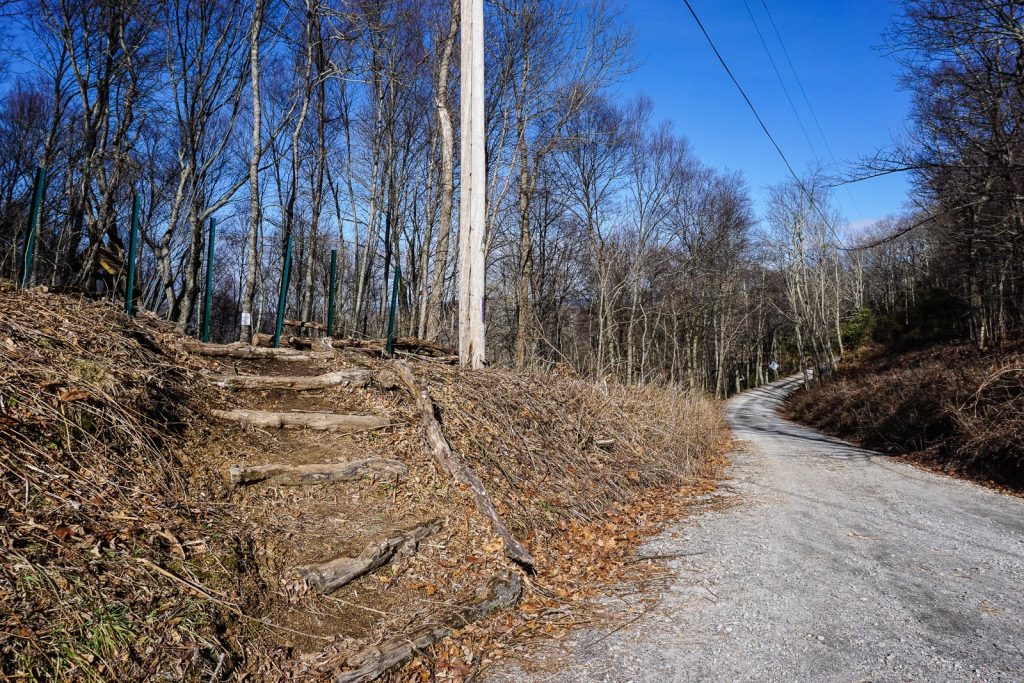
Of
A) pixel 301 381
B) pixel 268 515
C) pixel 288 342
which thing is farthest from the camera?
pixel 288 342

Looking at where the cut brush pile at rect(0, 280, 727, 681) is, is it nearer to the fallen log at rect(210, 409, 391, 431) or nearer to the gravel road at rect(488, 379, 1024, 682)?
the fallen log at rect(210, 409, 391, 431)

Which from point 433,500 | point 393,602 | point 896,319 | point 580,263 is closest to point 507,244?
point 580,263

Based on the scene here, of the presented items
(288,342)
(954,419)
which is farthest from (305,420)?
(954,419)

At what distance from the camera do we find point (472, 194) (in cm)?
788

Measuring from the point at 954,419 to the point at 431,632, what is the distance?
10.9m

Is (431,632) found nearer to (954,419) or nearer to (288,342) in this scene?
(288,342)

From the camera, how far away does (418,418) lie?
5441 mm

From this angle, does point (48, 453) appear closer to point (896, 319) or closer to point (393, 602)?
point (393, 602)

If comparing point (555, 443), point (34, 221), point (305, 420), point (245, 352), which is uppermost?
point (34, 221)

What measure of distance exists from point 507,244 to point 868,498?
1314 centimetres

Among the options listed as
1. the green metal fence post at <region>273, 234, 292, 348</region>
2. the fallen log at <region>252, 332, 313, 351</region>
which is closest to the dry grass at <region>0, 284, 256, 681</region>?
the fallen log at <region>252, 332, 313, 351</region>

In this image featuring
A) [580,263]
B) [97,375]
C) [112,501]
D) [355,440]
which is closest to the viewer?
[112,501]

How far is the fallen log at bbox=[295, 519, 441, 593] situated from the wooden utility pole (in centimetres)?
393

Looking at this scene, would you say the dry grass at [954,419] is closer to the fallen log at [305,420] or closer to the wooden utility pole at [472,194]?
the wooden utility pole at [472,194]
